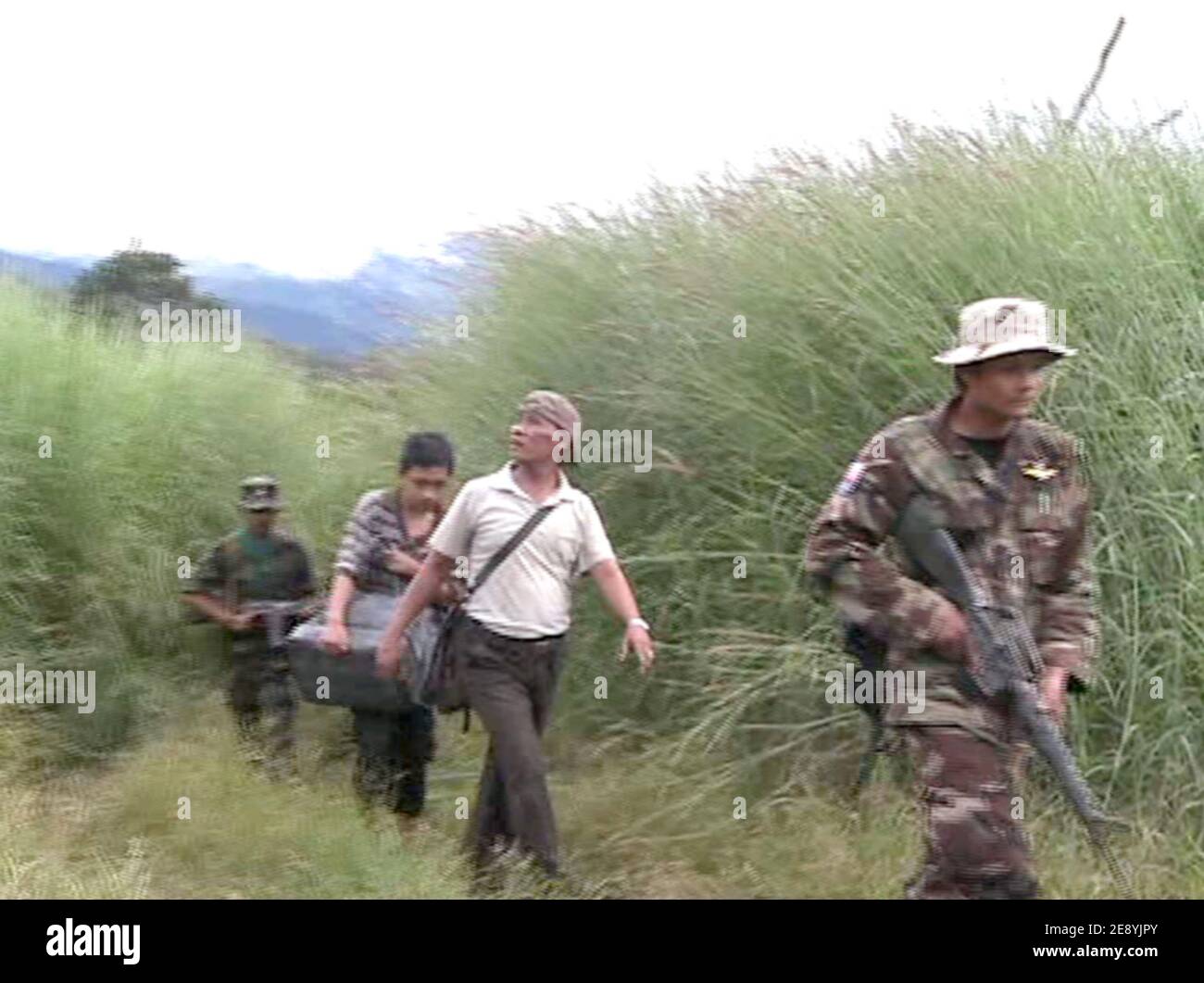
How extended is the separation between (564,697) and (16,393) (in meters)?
3.15

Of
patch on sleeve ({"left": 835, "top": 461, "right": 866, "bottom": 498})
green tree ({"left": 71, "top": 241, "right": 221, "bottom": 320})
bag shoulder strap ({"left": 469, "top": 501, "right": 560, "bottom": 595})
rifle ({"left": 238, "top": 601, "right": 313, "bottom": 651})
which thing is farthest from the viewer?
green tree ({"left": 71, "top": 241, "right": 221, "bottom": 320})

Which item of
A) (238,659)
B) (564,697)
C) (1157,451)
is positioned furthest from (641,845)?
(1157,451)

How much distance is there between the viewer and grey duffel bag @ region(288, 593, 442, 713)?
6.41 metres

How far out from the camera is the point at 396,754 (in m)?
6.63

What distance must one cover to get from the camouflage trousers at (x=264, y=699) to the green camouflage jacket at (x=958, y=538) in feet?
10.1

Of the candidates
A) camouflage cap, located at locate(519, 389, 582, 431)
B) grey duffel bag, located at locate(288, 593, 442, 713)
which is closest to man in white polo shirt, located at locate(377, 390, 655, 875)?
camouflage cap, located at locate(519, 389, 582, 431)

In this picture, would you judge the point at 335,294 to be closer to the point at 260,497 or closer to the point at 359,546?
the point at 260,497

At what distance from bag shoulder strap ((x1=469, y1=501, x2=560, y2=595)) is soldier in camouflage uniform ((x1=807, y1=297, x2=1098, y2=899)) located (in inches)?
50.5

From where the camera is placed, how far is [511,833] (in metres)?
5.90

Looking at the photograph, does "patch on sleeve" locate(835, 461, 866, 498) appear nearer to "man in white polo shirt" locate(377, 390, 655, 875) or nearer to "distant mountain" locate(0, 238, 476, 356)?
"man in white polo shirt" locate(377, 390, 655, 875)

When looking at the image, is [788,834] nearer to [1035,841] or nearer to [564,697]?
[1035,841]

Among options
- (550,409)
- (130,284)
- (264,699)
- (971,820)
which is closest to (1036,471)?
(971,820)

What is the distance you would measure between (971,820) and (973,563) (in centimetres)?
61
